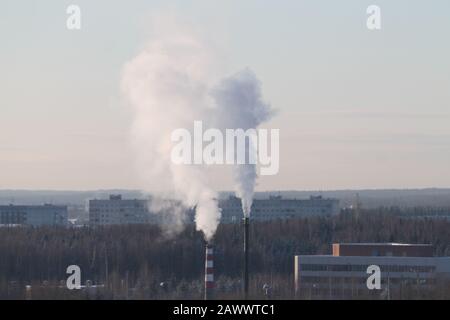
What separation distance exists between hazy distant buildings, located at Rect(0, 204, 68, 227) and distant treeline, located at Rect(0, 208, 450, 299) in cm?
3548

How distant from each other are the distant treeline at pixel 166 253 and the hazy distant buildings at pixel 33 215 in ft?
116

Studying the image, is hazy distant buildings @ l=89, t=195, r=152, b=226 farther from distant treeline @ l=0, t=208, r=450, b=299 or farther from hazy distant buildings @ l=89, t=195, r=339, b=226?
distant treeline @ l=0, t=208, r=450, b=299

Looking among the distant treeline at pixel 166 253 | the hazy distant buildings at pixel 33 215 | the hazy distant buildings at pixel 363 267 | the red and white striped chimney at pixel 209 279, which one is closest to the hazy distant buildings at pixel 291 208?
the hazy distant buildings at pixel 33 215

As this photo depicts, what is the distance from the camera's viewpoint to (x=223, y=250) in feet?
203

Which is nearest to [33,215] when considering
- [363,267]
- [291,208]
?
[291,208]

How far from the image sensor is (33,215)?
115188 millimetres

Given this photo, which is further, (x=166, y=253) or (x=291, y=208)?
(x=291, y=208)

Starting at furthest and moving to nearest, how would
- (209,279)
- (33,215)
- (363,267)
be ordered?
(33,215), (363,267), (209,279)

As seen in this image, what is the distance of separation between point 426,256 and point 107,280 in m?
14.8

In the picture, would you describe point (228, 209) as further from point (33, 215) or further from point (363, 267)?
point (363, 267)

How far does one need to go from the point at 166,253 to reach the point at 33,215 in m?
55.0
